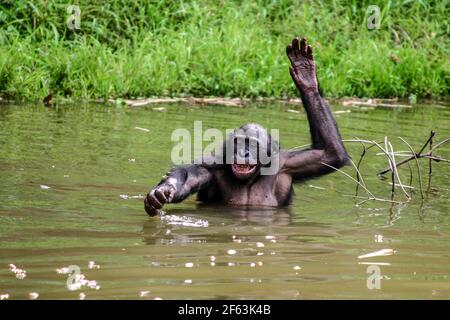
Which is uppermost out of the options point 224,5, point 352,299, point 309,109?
point 224,5

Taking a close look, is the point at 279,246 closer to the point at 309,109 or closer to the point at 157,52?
the point at 309,109

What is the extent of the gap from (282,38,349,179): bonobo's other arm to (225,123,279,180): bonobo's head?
1.03 ft

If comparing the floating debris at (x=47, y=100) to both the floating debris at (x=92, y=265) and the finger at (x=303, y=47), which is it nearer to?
the finger at (x=303, y=47)

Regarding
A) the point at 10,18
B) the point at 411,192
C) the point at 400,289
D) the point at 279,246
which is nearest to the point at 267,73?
the point at 10,18

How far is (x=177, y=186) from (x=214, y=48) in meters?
6.48

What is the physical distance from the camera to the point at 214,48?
12664 mm

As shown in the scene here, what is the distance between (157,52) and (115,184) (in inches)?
209

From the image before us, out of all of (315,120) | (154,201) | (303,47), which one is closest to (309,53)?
(303,47)

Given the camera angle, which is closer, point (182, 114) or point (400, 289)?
point (400, 289)

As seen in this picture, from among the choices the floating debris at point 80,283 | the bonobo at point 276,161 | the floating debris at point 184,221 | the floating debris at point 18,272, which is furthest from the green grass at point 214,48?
the floating debris at point 80,283

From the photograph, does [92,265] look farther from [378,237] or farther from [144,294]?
[378,237]

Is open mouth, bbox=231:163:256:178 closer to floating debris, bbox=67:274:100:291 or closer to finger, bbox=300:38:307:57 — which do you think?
finger, bbox=300:38:307:57

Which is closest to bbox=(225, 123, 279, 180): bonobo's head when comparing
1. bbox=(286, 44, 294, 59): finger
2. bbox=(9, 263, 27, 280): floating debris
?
bbox=(286, 44, 294, 59): finger

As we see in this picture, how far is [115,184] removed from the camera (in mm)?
7277
